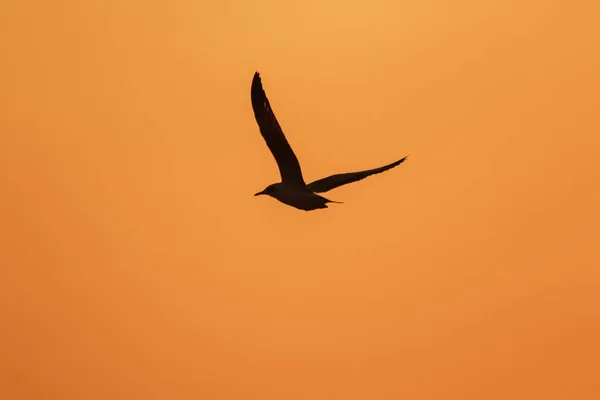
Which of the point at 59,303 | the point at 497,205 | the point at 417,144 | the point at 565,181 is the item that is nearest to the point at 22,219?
the point at 59,303

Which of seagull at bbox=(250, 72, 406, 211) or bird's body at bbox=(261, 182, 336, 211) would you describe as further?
bird's body at bbox=(261, 182, 336, 211)

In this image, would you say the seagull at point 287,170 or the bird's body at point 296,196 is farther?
the bird's body at point 296,196

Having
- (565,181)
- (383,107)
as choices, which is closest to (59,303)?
(383,107)

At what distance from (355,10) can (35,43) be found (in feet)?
2.08

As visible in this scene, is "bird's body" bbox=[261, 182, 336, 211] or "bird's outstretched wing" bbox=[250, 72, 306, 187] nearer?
"bird's outstretched wing" bbox=[250, 72, 306, 187]

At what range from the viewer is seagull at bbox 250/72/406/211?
3.01ft

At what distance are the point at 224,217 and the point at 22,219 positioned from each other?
40 cm

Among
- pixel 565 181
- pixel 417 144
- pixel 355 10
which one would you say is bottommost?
pixel 565 181

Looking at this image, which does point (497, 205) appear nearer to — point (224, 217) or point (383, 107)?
point (383, 107)

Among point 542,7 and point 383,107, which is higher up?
point 542,7

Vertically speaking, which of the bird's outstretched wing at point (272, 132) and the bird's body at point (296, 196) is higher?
the bird's outstretched wing at point (272, 132)

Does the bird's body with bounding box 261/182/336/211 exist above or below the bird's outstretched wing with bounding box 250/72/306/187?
below

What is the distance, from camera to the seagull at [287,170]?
0.92 meters

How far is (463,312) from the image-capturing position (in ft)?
4.49
